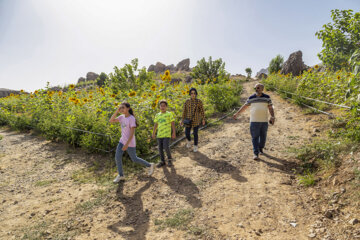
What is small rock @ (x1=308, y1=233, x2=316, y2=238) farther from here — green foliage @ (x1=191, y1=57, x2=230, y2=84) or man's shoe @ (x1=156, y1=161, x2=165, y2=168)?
green foliage @ (x1=191, y1=57, x2=230, y2=84)

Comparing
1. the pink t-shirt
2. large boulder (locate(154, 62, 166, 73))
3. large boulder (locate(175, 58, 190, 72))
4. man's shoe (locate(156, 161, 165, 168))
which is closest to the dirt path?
man's shoe (locate(156, 161, 165, 168))

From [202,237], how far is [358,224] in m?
1.74

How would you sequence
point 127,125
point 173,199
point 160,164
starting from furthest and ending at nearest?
1. point 160,164
2. point 127,125
3. point 173,199

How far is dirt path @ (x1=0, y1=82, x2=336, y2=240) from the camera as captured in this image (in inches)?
102

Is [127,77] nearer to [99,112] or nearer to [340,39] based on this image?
[99,112]

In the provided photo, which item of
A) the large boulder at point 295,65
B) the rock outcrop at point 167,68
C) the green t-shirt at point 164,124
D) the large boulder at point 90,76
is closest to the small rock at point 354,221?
the green t-shirt at point 164,124

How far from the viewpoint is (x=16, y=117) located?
31.8 ft

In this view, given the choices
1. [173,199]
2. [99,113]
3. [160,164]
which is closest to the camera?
[173,199]

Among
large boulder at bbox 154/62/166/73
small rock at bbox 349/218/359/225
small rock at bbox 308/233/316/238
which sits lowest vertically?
small rock at bbox 308/233/316/238

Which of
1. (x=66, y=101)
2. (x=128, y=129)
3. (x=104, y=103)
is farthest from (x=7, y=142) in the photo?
(x=128, y=129)

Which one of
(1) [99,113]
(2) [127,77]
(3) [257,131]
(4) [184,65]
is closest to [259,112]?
(3) [257,131]

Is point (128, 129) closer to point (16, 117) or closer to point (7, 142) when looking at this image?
point (7, 142)

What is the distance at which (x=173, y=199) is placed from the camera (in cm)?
334

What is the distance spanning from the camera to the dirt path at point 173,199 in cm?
260
